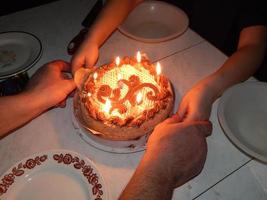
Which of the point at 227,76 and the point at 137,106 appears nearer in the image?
the point at 137,106

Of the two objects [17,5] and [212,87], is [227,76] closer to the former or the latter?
[212,87]

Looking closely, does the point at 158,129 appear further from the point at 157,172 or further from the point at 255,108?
the point at 255,108

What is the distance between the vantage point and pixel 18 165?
92 centimetres

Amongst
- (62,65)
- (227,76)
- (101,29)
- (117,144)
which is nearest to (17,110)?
(62,65)

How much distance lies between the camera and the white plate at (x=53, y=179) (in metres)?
0.89

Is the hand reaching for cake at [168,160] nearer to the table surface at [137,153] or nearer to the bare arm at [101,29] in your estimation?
the table surface at [137,153]

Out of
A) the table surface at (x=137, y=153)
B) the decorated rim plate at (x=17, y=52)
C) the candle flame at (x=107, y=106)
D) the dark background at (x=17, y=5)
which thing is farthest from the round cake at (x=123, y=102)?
the dark background at (x=17, y=5)

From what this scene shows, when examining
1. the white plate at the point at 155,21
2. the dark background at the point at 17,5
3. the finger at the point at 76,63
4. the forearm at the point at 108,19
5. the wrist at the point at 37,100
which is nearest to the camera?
the wrist at the point at 37,100

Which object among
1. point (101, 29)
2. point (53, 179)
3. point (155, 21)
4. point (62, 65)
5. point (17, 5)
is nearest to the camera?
point (53, 179)

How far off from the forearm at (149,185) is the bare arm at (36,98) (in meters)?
0.50

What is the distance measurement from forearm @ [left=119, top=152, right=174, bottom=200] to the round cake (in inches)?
6.6

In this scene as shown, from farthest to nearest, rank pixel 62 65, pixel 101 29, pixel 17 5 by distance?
1. pixel 17 5
2. pixel 101 29
3. pixel 62 65

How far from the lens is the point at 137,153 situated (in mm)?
1039

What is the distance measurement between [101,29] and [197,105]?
0.64 meters
